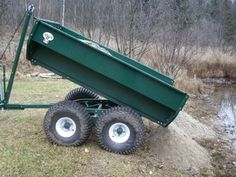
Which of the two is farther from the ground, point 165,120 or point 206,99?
point 165,120

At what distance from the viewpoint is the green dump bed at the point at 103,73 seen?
600 centimetres

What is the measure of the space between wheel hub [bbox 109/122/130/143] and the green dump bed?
1.30 feet

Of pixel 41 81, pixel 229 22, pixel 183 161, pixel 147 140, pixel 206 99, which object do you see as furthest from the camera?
pixel 229 22

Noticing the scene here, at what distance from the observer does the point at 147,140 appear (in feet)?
23.0

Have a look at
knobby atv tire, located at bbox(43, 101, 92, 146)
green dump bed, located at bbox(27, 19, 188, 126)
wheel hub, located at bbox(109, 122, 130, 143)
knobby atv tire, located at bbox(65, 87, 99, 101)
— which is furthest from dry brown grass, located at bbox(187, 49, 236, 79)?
knobby atv tire, located at bbox(43, 101, 92, 146)

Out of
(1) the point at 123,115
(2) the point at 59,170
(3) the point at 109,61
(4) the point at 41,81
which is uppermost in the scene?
(3) the point at 109,61

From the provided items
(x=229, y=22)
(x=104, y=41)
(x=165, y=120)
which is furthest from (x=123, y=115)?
(x=229, y=22)

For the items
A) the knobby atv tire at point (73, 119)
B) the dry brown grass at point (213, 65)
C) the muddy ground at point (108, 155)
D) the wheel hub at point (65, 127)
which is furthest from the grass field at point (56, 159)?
the dry brown grass at point (213, 65)

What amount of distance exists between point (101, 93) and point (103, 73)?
16.3 inches

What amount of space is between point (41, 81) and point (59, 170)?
755cm

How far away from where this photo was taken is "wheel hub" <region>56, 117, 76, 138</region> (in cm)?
621

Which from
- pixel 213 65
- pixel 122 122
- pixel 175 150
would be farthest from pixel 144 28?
pixel 213 65

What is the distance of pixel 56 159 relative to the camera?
580 cm

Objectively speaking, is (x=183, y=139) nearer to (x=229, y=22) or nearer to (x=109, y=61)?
(x=109, y=61)
